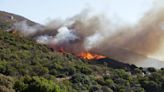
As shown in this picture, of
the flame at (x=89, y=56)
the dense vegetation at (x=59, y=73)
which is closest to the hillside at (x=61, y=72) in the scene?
the dense vegetation at (x=59, y=73)

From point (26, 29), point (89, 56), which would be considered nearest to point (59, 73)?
point (89, 56)

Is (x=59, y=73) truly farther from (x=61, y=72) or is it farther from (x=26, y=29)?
(x=26, y=29)

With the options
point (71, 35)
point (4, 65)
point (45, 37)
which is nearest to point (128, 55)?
point (71, 35)

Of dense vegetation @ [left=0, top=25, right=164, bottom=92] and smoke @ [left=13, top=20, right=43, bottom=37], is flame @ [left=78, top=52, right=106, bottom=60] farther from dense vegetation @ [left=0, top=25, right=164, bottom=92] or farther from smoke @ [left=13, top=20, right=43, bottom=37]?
smoke @ [left=13, top=20, right=43, bottom=37]

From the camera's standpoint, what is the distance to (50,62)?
385 ft

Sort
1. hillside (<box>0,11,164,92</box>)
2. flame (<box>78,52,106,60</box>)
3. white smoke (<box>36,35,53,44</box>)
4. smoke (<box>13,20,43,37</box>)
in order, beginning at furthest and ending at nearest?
1. smoke (<box>13,20,43,37</box>)
2. white smoke (<box>36,35,53,44</box>)
3. flame (<box>78,52,106,60</box>)
4. hillside (<box>0,11,164,92</box>)

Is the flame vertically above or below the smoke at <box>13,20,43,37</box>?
below

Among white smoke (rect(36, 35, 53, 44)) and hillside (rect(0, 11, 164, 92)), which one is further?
white smoke (rect(36, 35, 53, 44))

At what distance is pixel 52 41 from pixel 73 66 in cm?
3011

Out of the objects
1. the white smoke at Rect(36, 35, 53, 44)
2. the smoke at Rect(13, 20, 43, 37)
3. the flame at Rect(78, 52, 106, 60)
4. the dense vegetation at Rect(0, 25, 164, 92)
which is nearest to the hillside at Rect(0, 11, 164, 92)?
the dense vegetation at Rect(0, 25, 164, 92)

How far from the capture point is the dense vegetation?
77.3m

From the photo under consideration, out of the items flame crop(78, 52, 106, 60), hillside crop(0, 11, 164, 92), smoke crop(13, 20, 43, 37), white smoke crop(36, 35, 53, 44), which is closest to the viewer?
hillside crop(0, 11, 164, 92)

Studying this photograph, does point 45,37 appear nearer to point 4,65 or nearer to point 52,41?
point 52,41

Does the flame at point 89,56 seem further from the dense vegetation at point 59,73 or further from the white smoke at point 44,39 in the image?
the white smoke at point 44,39
